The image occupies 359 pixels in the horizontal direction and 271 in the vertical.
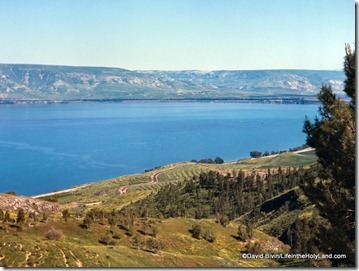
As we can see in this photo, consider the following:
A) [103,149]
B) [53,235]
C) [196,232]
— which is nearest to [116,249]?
[53,235]

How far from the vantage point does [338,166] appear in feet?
40.2

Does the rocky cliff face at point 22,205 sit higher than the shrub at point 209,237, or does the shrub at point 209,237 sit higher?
the rocky cliff face at point 22,205

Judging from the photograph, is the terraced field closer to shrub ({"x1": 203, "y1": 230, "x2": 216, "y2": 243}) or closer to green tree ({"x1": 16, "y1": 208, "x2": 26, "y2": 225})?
shrub ({"x1": 203, "y1": 230, "x2": 216, "y2": 243})

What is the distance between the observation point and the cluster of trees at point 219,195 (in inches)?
2393

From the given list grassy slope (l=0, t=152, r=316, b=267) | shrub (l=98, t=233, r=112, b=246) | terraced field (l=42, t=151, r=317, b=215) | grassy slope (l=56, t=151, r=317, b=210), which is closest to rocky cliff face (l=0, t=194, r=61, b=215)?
grassy slope (l=0, t=152, r=316, b=267)

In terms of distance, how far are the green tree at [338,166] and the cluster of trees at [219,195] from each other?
4364 centimetres

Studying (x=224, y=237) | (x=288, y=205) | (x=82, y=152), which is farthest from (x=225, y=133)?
(x=224, y=237)

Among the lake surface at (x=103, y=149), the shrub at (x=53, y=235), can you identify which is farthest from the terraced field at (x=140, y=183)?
the shrub at (x=53, y=235)

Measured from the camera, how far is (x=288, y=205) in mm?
50438

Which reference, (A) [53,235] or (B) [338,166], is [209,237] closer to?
(A) [53,235]

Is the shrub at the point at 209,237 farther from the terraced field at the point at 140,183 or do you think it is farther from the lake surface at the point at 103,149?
the lake surface at the point at 103,149

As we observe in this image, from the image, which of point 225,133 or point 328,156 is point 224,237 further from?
point 225,133

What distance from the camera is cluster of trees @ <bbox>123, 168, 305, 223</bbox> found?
60781 millimetres

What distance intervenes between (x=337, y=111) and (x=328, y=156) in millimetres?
1810
